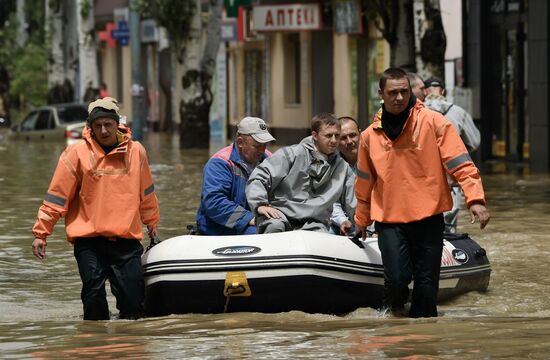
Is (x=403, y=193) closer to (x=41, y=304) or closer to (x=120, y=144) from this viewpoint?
(x=120, y=144)

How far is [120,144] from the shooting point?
10891 millimetres

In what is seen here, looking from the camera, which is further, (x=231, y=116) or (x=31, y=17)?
(x=31, y=17)

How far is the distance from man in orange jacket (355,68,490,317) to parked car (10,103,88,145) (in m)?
30.6

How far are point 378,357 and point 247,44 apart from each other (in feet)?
131

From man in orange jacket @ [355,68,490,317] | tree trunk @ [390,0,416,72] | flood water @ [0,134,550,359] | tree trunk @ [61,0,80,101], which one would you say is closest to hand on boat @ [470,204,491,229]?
man in orange jacket @ [355,68,490,317]

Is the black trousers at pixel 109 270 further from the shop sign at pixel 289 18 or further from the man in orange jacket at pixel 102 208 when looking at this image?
the shop sign at pixel 289 18

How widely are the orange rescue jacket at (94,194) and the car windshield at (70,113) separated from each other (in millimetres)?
31615

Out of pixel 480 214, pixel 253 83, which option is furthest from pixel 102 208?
pixel 253 83

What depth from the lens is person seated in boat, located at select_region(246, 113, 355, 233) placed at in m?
11.5

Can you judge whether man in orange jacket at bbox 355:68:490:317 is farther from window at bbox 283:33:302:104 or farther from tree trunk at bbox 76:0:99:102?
tree trunk at bbox 76:0:99:102

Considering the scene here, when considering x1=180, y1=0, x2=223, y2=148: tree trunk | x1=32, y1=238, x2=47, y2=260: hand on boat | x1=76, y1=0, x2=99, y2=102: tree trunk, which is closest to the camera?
x1=32, y1=238, x2=47, y2=260: hand on boat

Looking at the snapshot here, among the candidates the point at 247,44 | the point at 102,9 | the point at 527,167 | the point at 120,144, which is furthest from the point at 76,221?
the point at 102,9

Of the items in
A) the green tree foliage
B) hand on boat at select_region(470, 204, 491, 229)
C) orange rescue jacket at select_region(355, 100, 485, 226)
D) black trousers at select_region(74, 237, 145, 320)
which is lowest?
the green tree foliage

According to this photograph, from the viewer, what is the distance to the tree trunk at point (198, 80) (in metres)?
39.5
